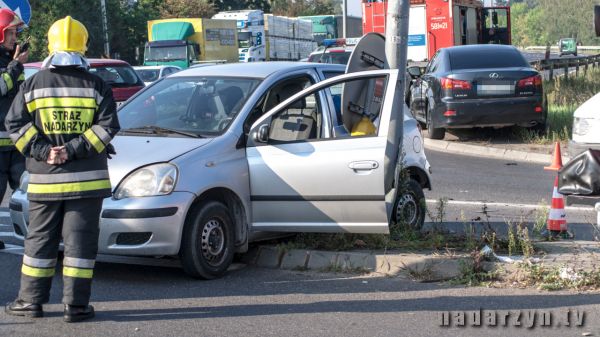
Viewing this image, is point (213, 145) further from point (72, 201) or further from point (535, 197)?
point (535, 197)

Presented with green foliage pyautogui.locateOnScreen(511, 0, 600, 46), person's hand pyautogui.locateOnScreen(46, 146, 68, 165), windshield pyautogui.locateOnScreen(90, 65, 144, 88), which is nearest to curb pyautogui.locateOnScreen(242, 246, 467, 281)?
person's hand pyautogui.locateOnScreen(46, 146, 68, 165)

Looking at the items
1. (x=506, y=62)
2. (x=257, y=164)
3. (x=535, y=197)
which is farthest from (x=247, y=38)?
(x=257, y=164)

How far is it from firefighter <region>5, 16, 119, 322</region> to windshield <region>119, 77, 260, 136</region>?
5.58ft

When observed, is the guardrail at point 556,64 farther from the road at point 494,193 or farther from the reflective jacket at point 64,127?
the reflective jacket at point 64,127

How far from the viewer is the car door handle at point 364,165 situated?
288 inches

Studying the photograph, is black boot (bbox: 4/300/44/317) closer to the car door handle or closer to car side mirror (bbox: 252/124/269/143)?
car side mirror (bbox: 252/124/269/143)

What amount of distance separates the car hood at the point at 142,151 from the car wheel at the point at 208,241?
1.52ft

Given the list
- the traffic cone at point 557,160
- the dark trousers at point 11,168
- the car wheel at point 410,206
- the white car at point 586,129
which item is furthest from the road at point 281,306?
the traffic cone at point 557,160

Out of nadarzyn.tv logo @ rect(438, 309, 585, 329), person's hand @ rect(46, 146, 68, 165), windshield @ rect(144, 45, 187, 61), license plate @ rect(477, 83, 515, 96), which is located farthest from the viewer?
windshield @ rect(144, 45, 187, 61)

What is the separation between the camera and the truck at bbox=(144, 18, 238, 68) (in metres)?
39.5

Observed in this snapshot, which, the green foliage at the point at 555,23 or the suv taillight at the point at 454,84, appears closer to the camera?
the suv taillight at the point at 454,84

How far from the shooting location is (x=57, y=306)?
6.52 meters

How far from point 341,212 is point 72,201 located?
2.22 m

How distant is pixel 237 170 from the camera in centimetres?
750
